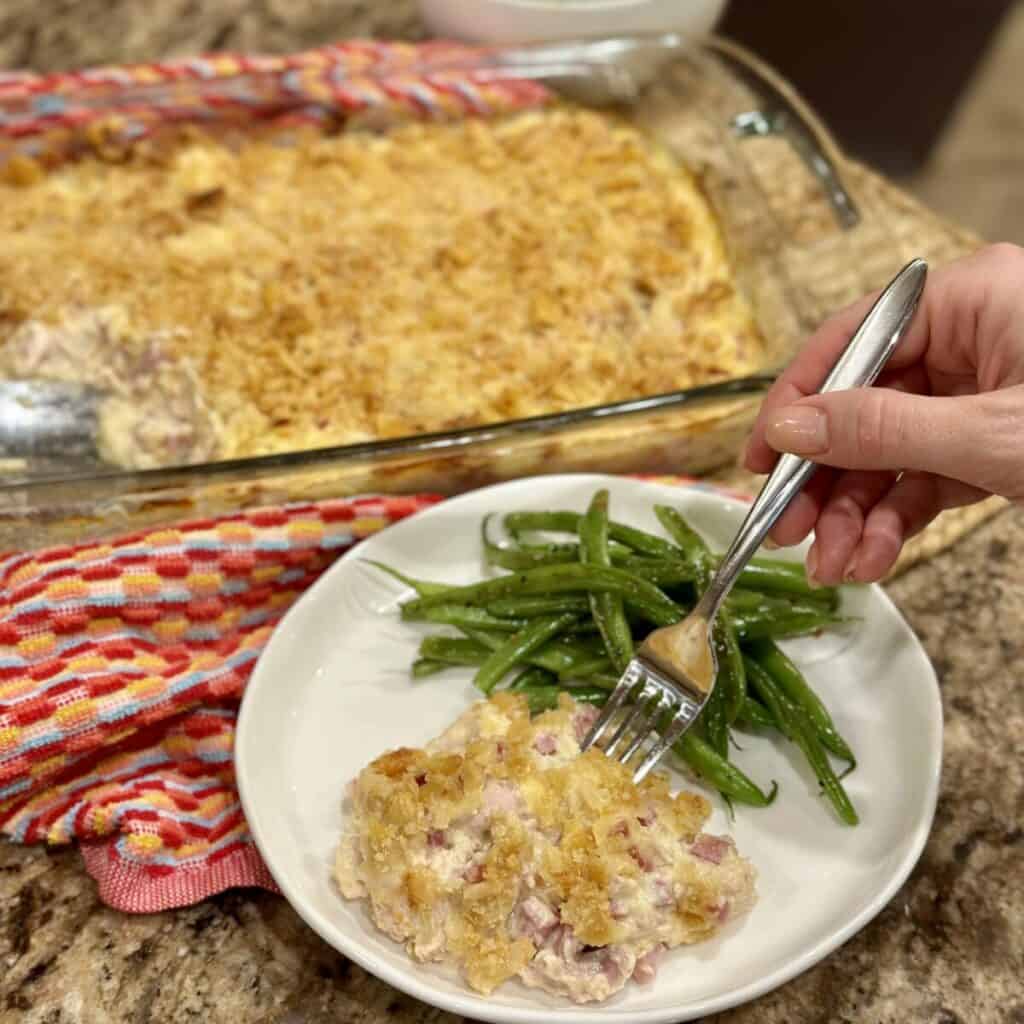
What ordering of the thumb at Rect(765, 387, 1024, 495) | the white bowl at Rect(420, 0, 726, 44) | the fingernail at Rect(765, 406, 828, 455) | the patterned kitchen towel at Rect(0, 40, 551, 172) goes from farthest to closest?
the white bowl at Rect(420, 0, 726, 44)
the patterned kitchen towel at Rect(0, 40, 551, 172)
the fingernail at Rect(765, 406, 828, 455)
the thumb at Rect(765, 387, 1024, 495)

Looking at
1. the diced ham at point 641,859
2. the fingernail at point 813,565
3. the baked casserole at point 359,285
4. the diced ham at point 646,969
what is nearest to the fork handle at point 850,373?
the fingernail at point 813,565

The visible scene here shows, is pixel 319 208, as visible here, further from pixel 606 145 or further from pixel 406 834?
pixel 406 834

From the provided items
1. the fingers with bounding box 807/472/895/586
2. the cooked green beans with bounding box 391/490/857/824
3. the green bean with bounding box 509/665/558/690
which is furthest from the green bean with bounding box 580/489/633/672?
the fingers with bounding box 807/472/895/586

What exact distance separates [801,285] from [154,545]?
1472 millimetres

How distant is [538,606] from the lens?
6.17 feet

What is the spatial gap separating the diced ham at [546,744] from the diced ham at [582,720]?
65mm

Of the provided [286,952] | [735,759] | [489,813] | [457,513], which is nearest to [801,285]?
[457,513]

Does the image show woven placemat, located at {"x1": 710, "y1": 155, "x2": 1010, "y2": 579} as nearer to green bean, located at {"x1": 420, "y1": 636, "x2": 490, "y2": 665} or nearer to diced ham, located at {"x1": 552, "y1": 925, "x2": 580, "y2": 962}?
green bean, located at {"x1": 420, "y1": 636, "x2": 490, "y2": 665}

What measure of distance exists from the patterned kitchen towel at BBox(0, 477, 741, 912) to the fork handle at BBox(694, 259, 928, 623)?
0.64m

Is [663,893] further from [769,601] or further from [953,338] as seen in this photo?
[953,338]

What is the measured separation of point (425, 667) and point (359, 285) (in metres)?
0.91

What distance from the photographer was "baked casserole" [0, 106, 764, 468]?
2.18 metres

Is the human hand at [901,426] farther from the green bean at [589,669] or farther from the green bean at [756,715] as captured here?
the green bean at [589,669]

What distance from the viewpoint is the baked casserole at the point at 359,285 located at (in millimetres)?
2176
